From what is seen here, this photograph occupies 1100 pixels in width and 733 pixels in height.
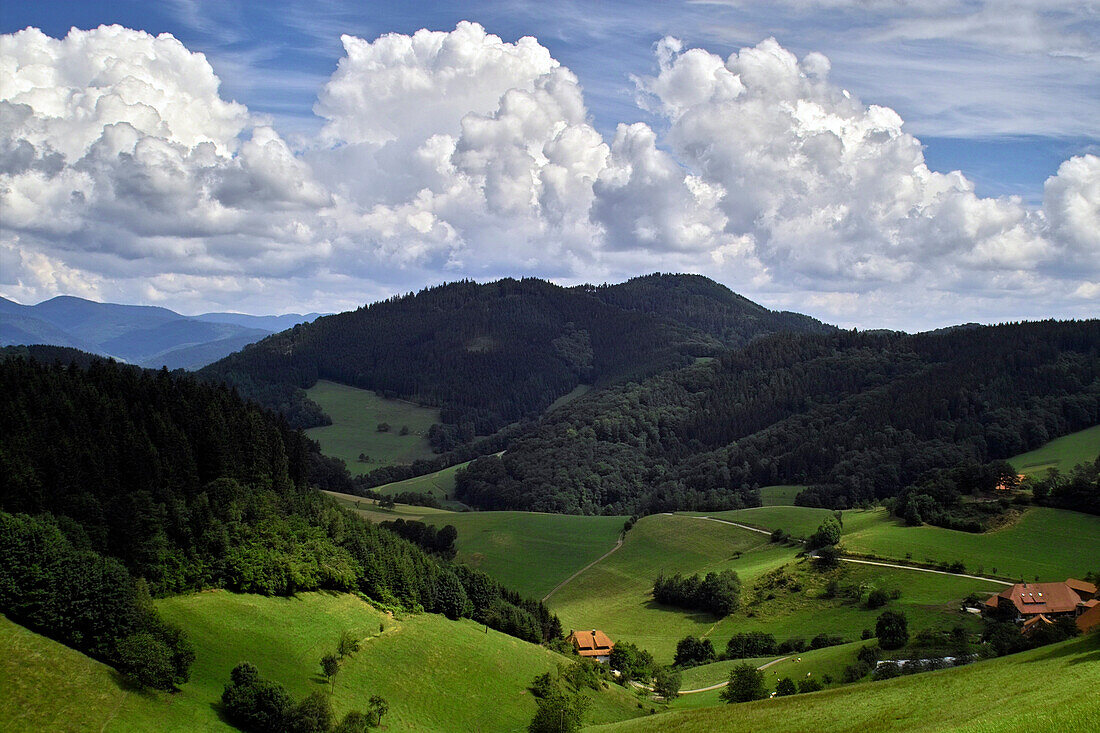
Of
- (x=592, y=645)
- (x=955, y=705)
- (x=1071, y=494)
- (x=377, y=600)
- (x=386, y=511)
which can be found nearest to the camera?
(x=955, y=705)

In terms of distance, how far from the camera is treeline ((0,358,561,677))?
6406 centimetres

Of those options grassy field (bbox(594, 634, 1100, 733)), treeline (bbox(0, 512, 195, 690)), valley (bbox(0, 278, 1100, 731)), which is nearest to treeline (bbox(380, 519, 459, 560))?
valley (bbox(0, 278, 1100, 731))

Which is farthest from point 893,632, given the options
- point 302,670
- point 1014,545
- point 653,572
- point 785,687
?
point 653,572

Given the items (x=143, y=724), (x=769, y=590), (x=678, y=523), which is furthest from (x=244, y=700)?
(x=678, y=523)

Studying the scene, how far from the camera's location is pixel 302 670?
2359 inches

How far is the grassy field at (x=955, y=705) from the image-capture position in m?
28.5

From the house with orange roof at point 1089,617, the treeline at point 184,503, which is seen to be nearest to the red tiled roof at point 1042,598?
the house with orange roof at point 1089,617

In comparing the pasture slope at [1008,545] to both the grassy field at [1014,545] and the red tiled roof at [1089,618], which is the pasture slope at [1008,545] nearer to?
the grassy field at [1014,545]

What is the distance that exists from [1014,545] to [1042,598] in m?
33.1

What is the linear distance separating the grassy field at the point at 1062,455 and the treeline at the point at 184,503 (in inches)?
5099

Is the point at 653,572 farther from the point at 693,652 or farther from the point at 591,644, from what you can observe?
the point at 591,644

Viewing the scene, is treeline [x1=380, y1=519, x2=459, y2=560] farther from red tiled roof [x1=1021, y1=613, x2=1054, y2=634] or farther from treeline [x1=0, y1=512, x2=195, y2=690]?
red tiled roof [x1=1021, y1=613, x2=1054, y2=634]

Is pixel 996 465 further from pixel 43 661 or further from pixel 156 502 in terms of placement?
pixel 43 661

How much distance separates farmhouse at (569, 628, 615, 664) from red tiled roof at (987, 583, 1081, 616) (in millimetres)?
43282
